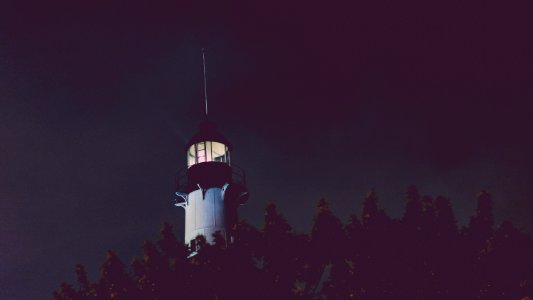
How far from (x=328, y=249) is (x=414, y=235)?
2.70 m

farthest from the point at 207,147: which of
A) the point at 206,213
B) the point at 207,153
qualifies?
the point at 206,213

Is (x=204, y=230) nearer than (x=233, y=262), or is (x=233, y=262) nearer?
(x=233, y=262)

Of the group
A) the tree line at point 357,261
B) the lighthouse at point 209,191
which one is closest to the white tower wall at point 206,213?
the lighthouse at point 209,191

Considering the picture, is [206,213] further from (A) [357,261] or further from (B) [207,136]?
(A) [357,261]

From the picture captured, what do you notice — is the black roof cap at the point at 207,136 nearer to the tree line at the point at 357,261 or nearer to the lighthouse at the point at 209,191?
the lighthouse at the point at 209,191

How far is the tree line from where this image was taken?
1606cm

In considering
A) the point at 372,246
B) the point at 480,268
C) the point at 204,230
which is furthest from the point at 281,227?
the point at 204,230

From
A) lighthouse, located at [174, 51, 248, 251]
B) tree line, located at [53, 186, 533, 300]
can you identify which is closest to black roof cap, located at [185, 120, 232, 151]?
lighthouse, located at [174, 51, 248, 251]

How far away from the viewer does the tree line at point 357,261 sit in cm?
1606

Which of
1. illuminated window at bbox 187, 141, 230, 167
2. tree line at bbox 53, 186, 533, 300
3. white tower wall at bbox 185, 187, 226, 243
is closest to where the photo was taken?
tree line at bbox 53, 186, 533, 300

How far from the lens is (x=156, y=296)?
1725 centimetres

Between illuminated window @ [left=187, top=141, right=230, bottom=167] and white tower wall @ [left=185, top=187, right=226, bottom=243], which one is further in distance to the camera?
illuminated window @ [left=187, top=141, right=230, bottom=167]

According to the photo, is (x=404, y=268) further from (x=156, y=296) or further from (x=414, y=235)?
(x=156, y=296)

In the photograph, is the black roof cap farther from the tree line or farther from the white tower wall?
the tree line
